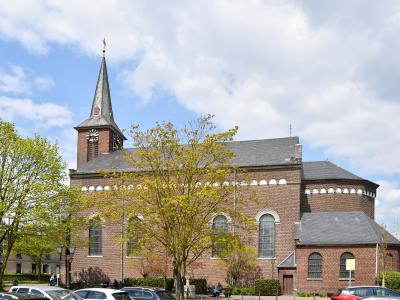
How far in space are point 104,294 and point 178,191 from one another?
27.0 feet

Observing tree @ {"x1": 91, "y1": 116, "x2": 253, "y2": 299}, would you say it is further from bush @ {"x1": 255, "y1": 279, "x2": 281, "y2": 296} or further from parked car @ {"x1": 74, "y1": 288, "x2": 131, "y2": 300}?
bush @ {"x1": 255, "y1": 279, "x2": 281, "y2": 296}

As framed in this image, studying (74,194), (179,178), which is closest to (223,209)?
(179,178)

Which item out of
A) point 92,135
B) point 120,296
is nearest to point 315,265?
point 120,296

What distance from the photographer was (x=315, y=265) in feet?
135

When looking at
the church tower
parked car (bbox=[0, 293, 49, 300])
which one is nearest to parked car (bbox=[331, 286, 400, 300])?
parked car (bbox=[0, 293, 49, 300])

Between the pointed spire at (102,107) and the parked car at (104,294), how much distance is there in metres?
34.9

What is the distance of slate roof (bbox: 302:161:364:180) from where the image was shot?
47.6 metres

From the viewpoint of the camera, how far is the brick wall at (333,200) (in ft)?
153

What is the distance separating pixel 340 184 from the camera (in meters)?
47.1

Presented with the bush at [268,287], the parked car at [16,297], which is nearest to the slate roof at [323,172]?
the bush at [268,287]

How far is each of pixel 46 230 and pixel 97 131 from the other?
24011 mm

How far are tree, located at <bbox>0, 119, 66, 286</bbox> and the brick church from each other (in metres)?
6.01

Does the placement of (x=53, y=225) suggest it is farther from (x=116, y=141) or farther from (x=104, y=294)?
(x=116, y=141)

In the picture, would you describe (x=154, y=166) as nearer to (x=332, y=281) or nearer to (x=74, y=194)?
(x=74, y=194)
